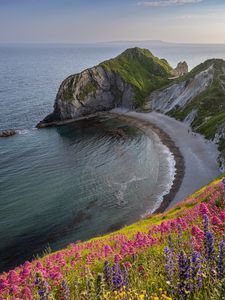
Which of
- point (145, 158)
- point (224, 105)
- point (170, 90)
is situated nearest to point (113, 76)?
point (170, 90)

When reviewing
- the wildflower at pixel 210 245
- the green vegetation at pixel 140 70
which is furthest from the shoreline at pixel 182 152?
the wildflower at pixel 210 245

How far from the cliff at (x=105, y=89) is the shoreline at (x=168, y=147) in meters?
9.36

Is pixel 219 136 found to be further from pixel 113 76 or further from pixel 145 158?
pixel 113 76

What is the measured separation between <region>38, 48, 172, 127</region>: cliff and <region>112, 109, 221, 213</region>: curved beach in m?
17.6

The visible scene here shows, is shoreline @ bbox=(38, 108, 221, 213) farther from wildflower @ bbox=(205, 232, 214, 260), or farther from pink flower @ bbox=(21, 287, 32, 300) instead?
wildflower @ bbox=(205, 232, 214, 260)

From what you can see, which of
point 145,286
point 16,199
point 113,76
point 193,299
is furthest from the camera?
Result: point 113,76

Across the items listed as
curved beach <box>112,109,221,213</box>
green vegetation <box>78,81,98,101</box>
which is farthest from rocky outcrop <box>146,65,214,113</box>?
green vegetation <box>78,81,98,101</box>

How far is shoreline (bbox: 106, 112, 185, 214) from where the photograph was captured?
54578 mm

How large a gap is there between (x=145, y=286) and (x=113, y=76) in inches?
5098

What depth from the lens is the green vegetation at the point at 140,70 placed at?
437ft

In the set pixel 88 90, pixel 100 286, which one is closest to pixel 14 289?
pixel 100 286

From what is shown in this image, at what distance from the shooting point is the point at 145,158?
75.4 m

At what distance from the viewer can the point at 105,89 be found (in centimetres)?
12975

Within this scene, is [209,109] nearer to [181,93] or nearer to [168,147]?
[181,93]
